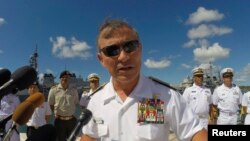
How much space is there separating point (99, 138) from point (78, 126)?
86 cm

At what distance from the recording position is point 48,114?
7781 millimetres

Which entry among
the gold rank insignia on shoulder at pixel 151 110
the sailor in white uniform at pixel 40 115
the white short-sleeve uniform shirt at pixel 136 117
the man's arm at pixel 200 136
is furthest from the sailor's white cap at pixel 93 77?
the man's arm at pixel 200 136

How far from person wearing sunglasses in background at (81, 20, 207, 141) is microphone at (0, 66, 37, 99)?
0.66m

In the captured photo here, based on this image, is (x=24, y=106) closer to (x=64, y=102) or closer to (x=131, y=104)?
(x=131, y=104)

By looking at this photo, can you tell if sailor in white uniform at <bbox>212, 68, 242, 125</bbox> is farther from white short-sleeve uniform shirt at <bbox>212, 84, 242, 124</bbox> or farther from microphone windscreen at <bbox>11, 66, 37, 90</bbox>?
microphone windscreen at <bbox>11, 66, 37, 90</bbox>

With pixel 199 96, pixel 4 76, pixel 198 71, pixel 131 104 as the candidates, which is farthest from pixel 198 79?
pixel 4 76

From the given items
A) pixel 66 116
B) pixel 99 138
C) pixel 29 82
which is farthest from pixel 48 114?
pixel 29 82

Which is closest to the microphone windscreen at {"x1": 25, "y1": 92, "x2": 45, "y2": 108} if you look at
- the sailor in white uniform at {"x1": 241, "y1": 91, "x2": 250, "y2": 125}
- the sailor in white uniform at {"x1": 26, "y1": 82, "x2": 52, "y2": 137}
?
the sailor in white uniform at {"x1": 26, "y1": 82, "x2": 52, "y2": 137}

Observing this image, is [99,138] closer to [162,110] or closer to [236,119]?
[162,110]

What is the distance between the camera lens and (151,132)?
2.11 meters

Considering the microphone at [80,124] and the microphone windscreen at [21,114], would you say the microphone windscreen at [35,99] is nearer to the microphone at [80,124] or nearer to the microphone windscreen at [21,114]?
the microphone windscreen at [21,114]

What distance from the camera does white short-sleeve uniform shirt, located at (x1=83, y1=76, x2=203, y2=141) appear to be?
204cm

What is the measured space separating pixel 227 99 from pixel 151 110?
695 centimetres

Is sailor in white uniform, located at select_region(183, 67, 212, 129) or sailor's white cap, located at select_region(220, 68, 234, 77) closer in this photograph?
sailor in white uniform, located at select_region(183, 67, 212, 129)
